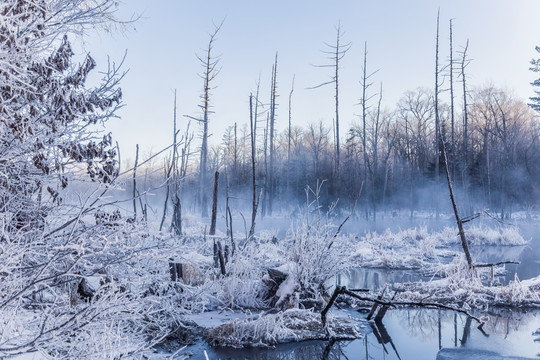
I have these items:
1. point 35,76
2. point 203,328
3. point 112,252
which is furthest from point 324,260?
point 35,76

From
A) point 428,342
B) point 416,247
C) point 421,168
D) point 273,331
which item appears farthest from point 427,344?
point 421,168

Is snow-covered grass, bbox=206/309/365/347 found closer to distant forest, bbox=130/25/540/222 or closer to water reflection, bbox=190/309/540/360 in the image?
water reflection, bbox=190/309/540/360

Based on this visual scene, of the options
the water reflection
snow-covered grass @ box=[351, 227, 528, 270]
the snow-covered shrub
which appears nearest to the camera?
the water reflection

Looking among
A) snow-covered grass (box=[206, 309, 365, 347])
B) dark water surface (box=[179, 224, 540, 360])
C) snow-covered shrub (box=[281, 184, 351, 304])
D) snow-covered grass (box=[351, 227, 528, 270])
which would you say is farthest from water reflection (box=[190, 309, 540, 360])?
snow-covered grass (box=[351, 227, 528, 270])

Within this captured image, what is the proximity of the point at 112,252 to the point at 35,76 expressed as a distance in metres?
2.09

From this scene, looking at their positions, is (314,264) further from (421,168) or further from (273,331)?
(421,168)

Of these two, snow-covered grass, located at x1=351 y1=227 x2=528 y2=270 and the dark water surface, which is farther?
snow-covered grass, located at x1=351 y1=227 x2=528 y2=270

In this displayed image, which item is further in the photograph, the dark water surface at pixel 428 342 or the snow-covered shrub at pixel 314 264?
the snow-covered shrub at pixel 314 264

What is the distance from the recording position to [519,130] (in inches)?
1401

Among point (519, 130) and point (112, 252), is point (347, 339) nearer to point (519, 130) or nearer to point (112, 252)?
point (112, 252)

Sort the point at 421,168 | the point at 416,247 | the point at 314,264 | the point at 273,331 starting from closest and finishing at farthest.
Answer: the point at 273,331 → the point at 314,264 → the point at 416,247 → the point at 421,168

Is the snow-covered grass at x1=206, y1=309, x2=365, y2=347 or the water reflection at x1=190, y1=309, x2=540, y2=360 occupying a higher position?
the snow-covered grass at x1=206, y1=309, x2=365, y2=347

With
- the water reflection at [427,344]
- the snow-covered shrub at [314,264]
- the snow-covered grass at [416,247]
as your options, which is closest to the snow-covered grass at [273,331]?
the water reflection at [427,344]

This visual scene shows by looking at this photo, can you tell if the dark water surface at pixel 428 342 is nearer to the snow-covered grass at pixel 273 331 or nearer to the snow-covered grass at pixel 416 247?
the snow-covered grass at pixel 273 331
